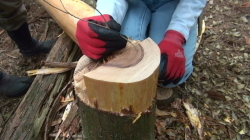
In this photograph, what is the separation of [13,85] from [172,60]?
1.43 metres

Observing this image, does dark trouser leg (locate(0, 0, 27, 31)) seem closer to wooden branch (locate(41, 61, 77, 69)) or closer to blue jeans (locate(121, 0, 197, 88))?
wooden branch (locate(41, 61, 77, 69))

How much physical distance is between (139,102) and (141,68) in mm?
156

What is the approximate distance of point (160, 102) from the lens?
6.06 feet

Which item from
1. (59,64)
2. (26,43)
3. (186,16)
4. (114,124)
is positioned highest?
(186,16)

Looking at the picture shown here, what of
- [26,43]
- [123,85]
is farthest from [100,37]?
[26,43]

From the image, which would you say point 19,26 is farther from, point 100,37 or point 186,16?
point 186,16

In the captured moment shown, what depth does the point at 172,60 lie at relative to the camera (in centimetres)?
162

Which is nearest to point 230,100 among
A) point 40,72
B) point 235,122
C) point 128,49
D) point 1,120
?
point 235,122

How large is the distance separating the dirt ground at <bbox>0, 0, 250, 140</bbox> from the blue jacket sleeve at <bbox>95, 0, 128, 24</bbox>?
75cm

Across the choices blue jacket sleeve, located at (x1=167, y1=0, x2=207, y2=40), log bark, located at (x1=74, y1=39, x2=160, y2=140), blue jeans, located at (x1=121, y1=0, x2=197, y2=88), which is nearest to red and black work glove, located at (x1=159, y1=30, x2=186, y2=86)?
blue jacket sleeve, located at (x1=167, y1=0, x2=207, y2=40)

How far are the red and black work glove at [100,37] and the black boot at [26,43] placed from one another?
4.22ft

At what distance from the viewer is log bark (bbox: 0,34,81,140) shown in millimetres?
1611

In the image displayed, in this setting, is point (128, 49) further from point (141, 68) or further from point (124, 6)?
point (124, 6)

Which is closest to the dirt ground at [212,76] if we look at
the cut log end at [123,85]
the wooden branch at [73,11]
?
the cut log end at [123,85]
